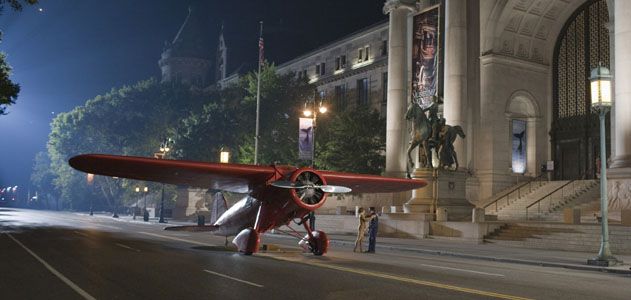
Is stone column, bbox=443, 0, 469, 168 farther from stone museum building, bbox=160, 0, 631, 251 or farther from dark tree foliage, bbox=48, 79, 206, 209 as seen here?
dark tree foliage, bbox=48, 79, 206, 209

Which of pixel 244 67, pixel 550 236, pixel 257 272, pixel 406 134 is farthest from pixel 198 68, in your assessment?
pixel 257 272

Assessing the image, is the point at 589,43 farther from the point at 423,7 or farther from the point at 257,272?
the point at 257,272

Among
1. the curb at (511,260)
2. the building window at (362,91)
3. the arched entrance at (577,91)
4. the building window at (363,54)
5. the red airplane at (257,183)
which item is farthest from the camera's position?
the building window at (362,91)

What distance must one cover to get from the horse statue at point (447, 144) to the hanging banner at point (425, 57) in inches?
216

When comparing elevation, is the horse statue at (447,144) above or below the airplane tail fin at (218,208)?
above

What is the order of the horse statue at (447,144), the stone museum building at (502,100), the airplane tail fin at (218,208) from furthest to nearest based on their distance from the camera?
1. the stone museum building at (502,100)
2. the horse statue at (447,144)
3. the airplane tail fin at (218,208)

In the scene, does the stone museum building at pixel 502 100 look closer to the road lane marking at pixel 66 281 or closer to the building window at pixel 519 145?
the building window at pixel 519 145

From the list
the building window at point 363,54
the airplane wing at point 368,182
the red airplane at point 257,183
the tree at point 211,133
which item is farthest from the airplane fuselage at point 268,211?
the building window at point 363,54

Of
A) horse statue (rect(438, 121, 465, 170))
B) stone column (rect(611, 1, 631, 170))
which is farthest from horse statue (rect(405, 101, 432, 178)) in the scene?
stone column (rect(611, 1, 631, 170))

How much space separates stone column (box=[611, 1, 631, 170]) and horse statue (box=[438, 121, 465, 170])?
826cm


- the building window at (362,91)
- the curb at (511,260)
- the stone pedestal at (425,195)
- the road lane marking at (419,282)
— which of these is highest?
the building window at (362,91)

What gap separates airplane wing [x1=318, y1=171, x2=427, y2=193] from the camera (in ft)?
70.2

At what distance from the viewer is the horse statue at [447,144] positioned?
36.0 metres

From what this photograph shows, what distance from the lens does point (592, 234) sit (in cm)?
2741
